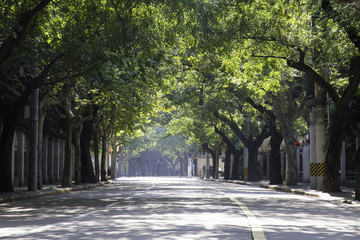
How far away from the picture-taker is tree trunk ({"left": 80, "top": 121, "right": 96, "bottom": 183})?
40094 mm

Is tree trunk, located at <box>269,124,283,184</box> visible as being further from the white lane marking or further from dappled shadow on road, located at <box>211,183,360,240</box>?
the white lane marking

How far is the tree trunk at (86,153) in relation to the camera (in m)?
40.1

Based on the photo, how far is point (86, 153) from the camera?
132 ft

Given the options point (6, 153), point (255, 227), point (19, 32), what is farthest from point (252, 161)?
point (255, 227)

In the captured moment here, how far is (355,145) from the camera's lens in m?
37.0

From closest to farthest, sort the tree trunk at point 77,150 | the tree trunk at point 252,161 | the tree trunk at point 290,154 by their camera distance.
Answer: the tree trunk at point 290,154 → the tree trunk at point 77,150 → the tree trunk at point 252,161

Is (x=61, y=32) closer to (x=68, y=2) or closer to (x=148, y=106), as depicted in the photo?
(x=68, y=2)

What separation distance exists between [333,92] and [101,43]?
9.70 m

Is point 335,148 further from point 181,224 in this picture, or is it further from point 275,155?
point 275,155

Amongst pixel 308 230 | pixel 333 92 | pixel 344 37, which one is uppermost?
pixel 344 37

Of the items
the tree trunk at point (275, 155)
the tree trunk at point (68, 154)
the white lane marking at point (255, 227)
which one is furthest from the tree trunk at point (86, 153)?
the white lane marking at point (255, 227)

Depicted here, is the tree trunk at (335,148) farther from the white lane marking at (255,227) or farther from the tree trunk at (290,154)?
the white lane marking at (255,227)

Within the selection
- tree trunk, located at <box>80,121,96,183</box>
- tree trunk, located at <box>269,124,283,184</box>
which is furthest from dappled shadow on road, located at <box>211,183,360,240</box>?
tree trunk, located at <box>80,121,96,183</box>

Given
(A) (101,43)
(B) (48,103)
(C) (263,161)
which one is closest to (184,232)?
(A) (101,43)
